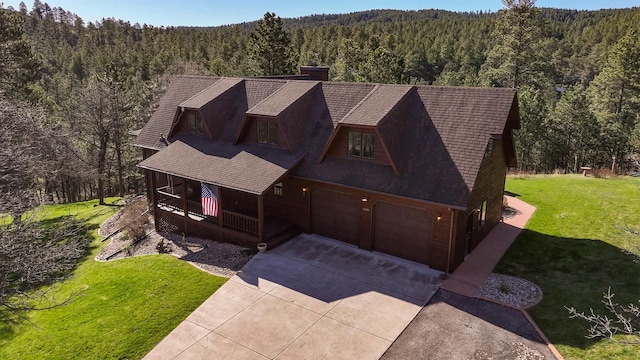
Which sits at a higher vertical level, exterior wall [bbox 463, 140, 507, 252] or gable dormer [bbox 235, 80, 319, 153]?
gable dormer [bbox 235, 80, 319, 153]

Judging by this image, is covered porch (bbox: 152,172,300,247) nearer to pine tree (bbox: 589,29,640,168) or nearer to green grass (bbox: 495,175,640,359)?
green grass (bbox: 495,175,640,359)

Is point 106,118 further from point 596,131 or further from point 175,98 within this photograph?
point 596,131

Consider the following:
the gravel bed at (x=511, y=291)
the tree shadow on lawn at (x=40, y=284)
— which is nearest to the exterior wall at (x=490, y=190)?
the gravel bed at (x=511, y=291)

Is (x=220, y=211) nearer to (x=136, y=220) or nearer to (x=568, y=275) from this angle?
(x=136, y=220)

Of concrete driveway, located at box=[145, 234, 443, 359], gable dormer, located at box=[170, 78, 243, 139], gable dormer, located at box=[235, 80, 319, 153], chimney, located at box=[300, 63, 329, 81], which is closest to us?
concrete driveway, located at box=[145, 234, 443, 359]

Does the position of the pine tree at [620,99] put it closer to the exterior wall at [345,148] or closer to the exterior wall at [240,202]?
the exterior wall at [345,148]

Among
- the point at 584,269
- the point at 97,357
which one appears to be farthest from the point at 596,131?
the point at 97,357

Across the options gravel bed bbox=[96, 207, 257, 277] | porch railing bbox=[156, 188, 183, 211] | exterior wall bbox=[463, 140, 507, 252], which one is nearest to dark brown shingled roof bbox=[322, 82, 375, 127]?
exterior wall bbox=[463, 140, 507, 252]
